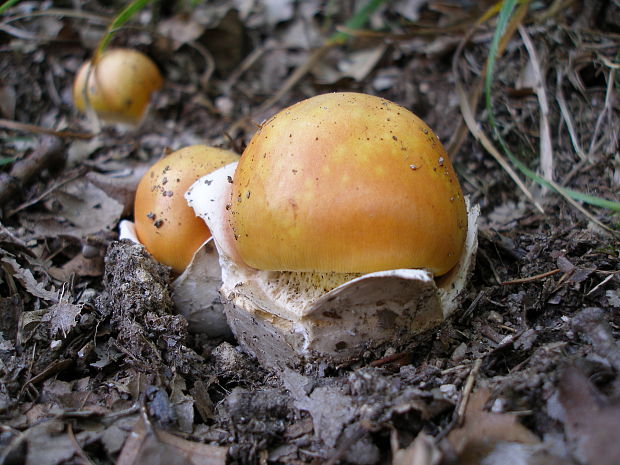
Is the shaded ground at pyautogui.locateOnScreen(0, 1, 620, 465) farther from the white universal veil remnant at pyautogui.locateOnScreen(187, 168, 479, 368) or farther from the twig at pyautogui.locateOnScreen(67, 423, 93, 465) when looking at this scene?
the white universal veil remnant at pyautogui.locateOnScreen(187, 168, 479, 368)

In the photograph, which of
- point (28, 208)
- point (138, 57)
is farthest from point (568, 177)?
point (138, 57)

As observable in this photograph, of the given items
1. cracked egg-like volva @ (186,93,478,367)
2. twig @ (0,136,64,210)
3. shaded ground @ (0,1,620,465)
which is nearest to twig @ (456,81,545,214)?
shaded ground @ (0,1,620,465)

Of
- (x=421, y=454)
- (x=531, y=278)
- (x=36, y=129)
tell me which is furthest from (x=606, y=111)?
(x=36, y=129)

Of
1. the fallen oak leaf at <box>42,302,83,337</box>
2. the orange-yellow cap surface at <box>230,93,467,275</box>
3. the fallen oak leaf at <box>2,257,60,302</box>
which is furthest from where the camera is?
the fallen oak leaf at <box>2,257,60,302</box>

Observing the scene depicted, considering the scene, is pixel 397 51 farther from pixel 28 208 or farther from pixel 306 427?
pixel 306 427

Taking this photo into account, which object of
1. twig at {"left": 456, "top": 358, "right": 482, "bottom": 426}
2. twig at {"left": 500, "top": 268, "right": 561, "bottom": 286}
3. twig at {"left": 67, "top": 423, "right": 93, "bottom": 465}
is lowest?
twig at {"left": 500, "top": 268, "right": 561, "bottom": 286}
